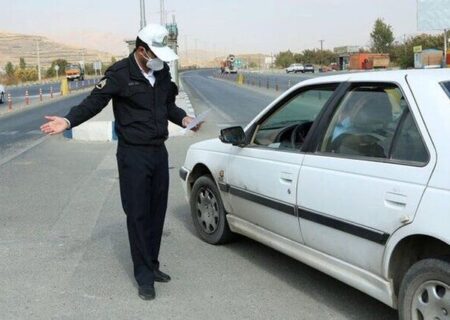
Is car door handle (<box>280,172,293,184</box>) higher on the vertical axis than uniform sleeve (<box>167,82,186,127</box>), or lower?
lower

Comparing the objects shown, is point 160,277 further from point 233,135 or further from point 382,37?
point 382,37

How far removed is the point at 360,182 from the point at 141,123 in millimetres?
1657

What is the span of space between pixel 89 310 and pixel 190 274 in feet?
3.27

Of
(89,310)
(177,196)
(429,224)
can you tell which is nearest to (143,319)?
(89,310)

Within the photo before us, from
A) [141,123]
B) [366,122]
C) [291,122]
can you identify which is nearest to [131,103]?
[141,123]

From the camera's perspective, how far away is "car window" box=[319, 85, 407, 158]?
12.0 feet

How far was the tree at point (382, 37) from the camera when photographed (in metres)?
95.6

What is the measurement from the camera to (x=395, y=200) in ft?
10.8

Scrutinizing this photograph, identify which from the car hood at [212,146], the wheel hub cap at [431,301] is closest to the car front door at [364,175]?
the wheel hub cap at [431,301]

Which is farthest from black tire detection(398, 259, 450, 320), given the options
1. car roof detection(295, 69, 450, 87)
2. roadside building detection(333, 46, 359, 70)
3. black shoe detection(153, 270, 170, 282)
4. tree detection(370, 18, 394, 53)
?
tree detection(370, 18, 394, 53)

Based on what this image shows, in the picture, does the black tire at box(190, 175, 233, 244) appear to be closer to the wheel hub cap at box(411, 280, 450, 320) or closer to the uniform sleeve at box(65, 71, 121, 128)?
the uniform sleeve at box(65, 71, 121, 128)

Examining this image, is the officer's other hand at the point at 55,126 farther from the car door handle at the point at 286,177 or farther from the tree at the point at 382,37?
the tree at the point at 382,37

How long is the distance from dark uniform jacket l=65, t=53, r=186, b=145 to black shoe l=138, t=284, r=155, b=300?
107 cm

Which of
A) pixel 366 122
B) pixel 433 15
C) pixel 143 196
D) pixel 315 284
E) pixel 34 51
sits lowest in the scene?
pixel 315 284
